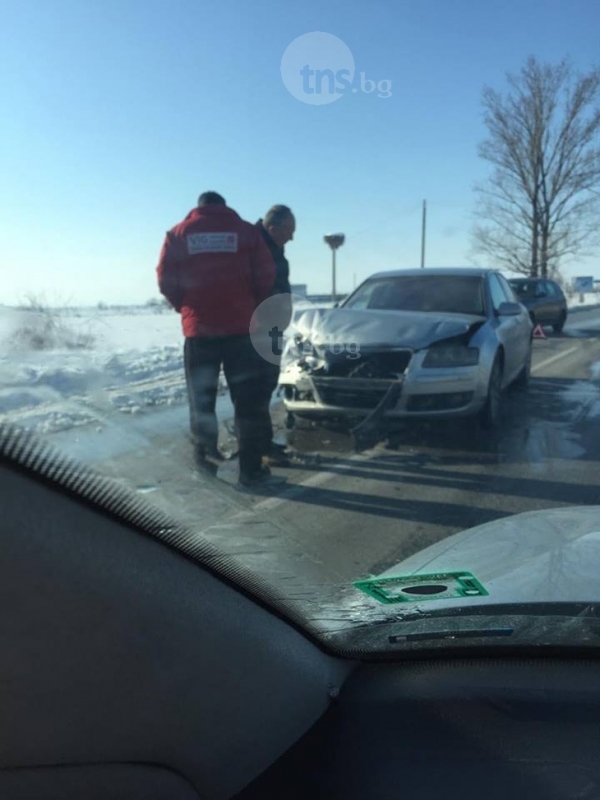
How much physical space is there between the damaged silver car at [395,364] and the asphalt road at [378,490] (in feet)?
1.08

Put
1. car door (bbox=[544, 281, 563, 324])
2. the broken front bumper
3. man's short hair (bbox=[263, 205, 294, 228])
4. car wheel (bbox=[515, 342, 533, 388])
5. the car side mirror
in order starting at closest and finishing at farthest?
man's short hair (bbox=[263, 205, 294, 228]) < the broken front bumper < the car side mirror < car wheel (bbox=[515, 342, 533, 388]) < car door (bbox=[544, 281, 563, 324])

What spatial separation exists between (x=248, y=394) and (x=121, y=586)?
456 centimetres

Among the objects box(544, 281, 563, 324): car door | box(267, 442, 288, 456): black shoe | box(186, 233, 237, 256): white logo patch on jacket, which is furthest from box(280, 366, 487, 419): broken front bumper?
box(544, 281, 563, 324): car door

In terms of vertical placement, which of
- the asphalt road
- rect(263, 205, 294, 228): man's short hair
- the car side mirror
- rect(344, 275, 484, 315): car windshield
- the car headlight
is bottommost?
the asphalt road

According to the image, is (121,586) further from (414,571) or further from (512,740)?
(414,571)

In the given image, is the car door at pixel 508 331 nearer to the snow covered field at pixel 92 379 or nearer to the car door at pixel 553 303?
the snow covered field at pixel 92 379

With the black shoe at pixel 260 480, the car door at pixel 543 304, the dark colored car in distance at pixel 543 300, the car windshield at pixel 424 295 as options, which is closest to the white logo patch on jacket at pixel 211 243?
the black shoe at pixel 260 480

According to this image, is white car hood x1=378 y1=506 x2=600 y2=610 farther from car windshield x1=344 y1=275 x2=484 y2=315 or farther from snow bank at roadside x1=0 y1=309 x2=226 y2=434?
car windshield x1=344 y1=275 x2=484 y2=315

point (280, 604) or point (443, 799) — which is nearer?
point (443, 799)

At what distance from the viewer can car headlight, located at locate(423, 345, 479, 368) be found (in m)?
6.95

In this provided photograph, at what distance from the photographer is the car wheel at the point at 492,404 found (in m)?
7.38

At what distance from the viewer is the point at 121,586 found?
1.47m

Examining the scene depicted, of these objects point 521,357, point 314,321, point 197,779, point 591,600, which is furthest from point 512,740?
point 521,357

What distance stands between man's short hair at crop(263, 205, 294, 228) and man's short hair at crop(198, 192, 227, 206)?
2.92ft
